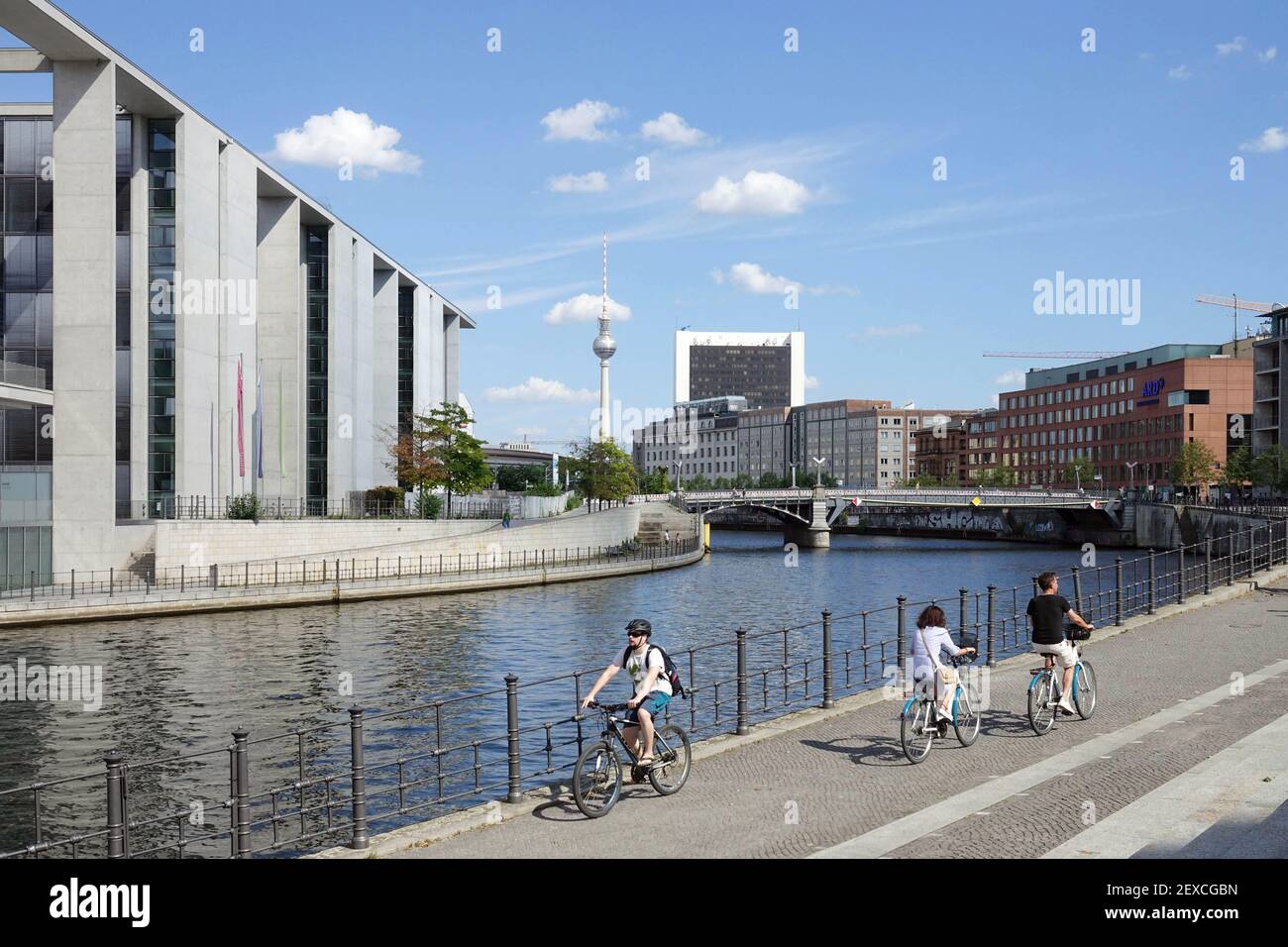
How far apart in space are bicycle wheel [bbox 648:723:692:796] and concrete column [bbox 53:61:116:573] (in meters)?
42.4

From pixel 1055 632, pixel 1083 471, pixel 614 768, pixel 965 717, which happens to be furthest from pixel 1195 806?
pixel 1083 471

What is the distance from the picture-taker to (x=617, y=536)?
81000mm

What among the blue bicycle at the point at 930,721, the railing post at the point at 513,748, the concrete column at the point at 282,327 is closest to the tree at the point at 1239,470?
the concrete column at the point at 282,327

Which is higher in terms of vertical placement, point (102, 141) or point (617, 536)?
point (102, 141)

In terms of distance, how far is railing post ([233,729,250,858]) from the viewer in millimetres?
10670

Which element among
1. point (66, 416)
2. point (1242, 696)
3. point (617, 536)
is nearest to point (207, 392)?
point (66, 416)

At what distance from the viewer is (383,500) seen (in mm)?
71312

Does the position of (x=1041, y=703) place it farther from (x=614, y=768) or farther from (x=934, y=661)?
(x=614, y=768)

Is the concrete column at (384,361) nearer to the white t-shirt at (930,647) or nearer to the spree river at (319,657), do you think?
the spree river at (319,657)

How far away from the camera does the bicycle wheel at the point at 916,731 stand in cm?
1346

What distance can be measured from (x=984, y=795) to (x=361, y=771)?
233 inches

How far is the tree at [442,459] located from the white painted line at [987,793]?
5930 centimetres
